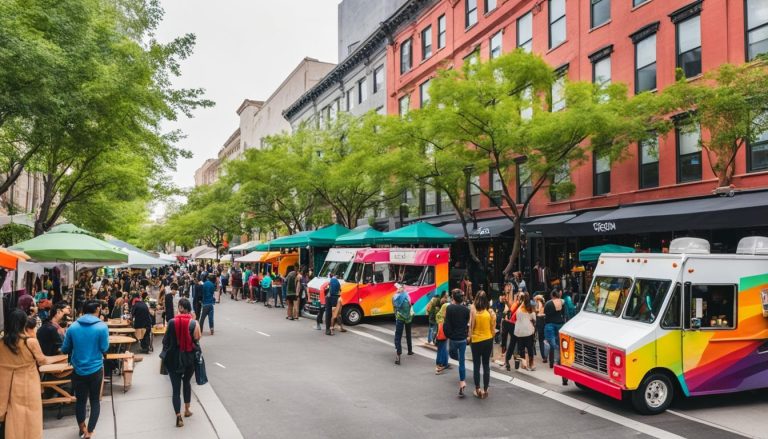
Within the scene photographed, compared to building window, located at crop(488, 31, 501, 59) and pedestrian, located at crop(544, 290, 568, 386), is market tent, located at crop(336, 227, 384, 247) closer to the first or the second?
building window, located at crop(488, 31, 501, 59)

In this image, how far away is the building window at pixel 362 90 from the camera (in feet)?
A: 129

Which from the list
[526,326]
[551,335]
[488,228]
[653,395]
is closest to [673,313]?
[653,395]

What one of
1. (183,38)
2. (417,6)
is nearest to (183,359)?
(183,38)

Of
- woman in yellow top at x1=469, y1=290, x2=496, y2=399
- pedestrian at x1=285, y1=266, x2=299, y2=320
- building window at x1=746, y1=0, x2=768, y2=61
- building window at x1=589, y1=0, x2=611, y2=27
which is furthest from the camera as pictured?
pedestrian at x1=285, y1=266, x2=299, y2=320

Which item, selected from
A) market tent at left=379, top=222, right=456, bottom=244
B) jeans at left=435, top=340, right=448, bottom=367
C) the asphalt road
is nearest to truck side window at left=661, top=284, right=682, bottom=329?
the asphalt road

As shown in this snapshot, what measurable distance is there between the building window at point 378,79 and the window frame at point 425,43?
4.99m

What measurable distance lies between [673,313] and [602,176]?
1288cm

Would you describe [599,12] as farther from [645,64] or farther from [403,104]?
Result: [403,104]

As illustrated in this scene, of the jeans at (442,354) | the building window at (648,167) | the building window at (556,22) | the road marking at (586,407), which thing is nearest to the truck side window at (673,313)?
the road marking at (586,407)

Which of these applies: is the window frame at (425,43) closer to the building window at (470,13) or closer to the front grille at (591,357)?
the building window at (470,13)

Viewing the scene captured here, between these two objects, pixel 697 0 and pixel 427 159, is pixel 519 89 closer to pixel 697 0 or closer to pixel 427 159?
pixel 427 159

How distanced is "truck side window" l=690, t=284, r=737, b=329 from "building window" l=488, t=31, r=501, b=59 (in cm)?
1915

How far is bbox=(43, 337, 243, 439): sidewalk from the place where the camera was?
778 centimetres

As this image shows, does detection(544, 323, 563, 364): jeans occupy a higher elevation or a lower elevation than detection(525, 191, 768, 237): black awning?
lower
